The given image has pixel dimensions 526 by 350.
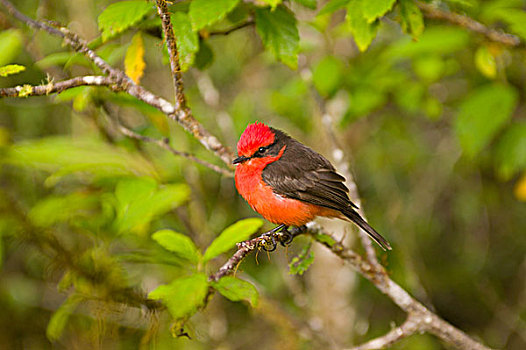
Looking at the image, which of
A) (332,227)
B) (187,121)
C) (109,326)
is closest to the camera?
(187,121)

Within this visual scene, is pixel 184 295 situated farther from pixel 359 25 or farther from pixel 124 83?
pixel 359 25

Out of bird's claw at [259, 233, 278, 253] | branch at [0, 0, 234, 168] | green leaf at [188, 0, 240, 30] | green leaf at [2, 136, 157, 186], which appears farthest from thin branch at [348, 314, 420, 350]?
green leaf at [188, 0, 240, 30]

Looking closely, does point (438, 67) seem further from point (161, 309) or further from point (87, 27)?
point (87, 27)

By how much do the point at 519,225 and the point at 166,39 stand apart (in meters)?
5.17

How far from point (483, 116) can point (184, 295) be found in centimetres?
212

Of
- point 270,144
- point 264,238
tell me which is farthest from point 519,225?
point 264,238

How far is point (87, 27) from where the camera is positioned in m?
4.58

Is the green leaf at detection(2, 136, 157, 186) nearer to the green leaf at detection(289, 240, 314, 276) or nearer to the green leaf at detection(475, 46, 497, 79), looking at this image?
the green leaf at detection(289, 240, 314, 276)

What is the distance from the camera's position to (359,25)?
6.86ft

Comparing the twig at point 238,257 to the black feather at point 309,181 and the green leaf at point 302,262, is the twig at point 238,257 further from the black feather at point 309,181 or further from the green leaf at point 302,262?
the black feather at point 309,181

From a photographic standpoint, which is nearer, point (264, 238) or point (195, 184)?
point (264, 238)

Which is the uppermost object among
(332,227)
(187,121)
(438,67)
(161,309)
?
(187,121)

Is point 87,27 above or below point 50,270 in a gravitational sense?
above

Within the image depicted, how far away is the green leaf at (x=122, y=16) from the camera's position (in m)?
1.92
